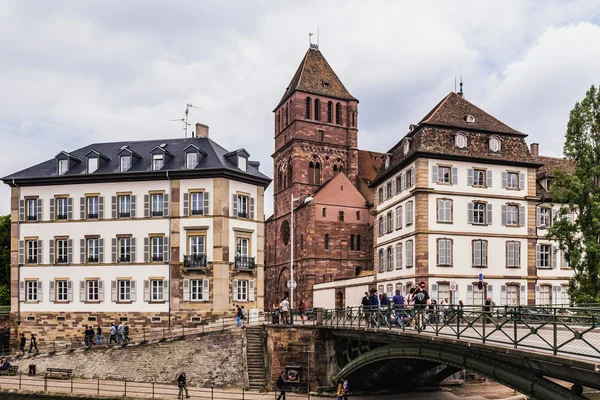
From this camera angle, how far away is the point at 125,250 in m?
43.0

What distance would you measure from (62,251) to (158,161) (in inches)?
337

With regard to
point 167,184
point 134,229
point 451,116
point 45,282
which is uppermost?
point 451,116

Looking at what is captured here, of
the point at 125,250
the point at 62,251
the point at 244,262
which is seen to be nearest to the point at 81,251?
the point at 62,251

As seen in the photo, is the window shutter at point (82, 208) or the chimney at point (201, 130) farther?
the chimney at point (201, 130)

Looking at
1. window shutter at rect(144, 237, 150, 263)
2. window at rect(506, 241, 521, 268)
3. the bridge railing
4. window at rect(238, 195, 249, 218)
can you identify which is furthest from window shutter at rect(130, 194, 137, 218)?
window at rect(506, 241, 521, 268)

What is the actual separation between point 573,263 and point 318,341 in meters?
12.8

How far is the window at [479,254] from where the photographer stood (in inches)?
1673

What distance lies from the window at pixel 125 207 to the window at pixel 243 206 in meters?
7.09

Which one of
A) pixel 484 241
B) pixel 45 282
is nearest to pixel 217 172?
pixel 45 282

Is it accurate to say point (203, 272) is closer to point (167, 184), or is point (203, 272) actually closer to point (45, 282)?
point (167, 184)

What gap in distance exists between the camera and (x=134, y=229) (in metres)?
43.0

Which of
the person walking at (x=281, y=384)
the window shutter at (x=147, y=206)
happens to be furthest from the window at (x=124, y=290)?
the person walking at (x=281, y=384)

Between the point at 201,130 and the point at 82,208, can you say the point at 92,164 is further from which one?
the point at 201,130

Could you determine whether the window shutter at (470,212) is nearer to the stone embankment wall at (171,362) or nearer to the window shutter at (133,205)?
the stone embankment wall at (171,362)
